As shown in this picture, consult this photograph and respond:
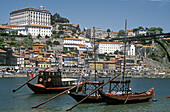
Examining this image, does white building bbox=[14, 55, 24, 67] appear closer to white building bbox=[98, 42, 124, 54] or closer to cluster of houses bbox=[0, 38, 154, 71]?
cluster of houses bbox=[0, 38, 154, 71]

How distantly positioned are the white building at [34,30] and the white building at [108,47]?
25278 mm

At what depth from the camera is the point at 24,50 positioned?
4668 inches

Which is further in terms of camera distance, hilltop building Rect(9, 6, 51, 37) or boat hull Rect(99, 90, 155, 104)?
hilltop building Rect(9, 6, 51, 37)

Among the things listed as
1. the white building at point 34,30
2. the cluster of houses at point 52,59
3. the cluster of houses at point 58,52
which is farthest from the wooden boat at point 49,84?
the white building at point 34,30

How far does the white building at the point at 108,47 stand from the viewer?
145 meters

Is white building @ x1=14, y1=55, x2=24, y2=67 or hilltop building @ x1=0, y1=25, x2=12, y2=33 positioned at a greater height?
hilltop building @ x1=0, y1=25, x2=12, y2=33

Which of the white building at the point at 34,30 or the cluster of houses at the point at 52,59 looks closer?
the cluster of houses at the point at 52,59

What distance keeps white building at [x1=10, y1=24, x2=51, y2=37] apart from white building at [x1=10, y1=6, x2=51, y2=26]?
894cm

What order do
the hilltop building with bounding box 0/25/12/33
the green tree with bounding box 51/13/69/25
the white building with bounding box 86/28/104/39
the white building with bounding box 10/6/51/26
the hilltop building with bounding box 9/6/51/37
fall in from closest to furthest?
the hilltop building with bounding box 0/25/12/33 → the hilltop building with bounding box 9/6/51/37 → the white building with bounding box 10/6/51/26 → the green tree with bounding box 51/13/69/25 → the white building with bounding box 86/28/104/39

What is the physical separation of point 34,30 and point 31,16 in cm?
1425

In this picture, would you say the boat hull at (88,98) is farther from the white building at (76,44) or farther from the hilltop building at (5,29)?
the hilltop building at (5,29)

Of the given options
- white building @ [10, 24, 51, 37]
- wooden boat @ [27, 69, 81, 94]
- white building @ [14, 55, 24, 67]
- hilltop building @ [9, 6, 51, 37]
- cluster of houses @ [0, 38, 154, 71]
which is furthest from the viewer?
hilltop building @ [9, 6, 51, 37]

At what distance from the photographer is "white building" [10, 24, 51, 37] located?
449 ft

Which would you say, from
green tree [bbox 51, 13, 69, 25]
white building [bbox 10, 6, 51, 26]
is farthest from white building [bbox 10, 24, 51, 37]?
green tree [bbox 51, 13, 69, 25]
